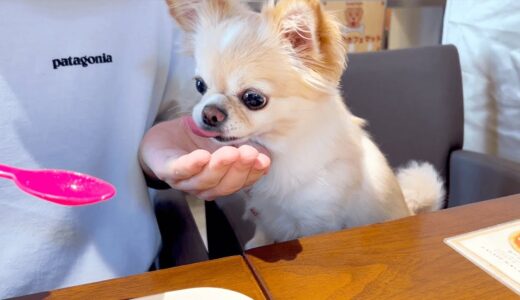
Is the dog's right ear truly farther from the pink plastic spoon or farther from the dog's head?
the pink plastic spoon

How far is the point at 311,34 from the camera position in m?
0.62

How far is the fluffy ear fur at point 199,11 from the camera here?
2.36 ft

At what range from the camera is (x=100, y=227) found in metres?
0.71

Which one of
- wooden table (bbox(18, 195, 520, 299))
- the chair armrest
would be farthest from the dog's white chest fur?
the chair armrest

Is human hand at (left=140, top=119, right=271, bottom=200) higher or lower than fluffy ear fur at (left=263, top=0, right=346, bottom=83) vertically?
lower

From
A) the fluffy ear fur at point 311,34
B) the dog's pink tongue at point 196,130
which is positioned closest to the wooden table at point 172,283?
the dog's pink tongue at point 196,130

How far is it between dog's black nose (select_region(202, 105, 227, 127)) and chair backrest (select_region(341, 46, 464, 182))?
0.64 m

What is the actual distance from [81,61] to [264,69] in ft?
0.93

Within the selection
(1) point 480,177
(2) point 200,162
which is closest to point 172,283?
(2) point 200,162

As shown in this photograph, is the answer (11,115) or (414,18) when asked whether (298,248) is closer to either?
(11,115)

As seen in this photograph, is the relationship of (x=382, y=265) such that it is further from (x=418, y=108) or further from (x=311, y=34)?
(x=418, y=108)

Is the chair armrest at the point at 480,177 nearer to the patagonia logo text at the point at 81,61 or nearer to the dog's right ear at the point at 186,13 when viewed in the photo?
the dog's right ear at the point at 186,13

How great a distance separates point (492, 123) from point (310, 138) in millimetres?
1020

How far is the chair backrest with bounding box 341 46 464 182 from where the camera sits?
120 centimetres
